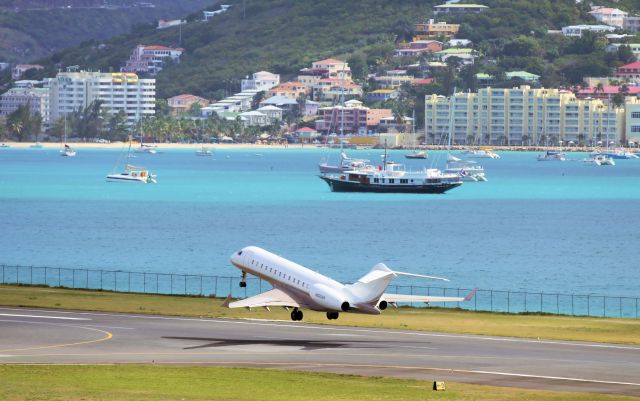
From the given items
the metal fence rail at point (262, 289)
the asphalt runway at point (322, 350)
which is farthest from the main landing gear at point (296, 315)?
the metal fence rail at point (262, 289)

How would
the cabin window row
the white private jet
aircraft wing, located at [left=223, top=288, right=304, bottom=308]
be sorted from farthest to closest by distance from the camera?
the cabin window row → aircraft wing, located at [left=223, top=288, right=304, bottom=308] → the white private jet

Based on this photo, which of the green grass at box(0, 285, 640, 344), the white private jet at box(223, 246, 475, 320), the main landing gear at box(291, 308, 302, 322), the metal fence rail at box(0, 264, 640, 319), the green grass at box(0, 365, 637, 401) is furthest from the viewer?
A: the metal fence rail at box(0, 264, 640, 319)

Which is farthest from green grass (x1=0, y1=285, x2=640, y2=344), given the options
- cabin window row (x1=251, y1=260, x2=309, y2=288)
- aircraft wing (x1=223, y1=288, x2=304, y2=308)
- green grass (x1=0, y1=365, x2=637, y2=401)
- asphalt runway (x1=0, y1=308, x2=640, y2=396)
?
green grass (x1=0, y1=365, x2=637, y2=401)

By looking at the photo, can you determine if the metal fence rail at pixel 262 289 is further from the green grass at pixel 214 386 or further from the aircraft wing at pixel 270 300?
the green grass at pixel 214 386

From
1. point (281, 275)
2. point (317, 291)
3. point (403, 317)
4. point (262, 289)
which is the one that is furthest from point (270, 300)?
point (262, 289)

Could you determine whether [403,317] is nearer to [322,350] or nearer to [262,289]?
[322,350]

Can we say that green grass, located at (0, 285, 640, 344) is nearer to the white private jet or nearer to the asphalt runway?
the asphalt runway

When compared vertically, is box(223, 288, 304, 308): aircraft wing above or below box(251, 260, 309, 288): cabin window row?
below
